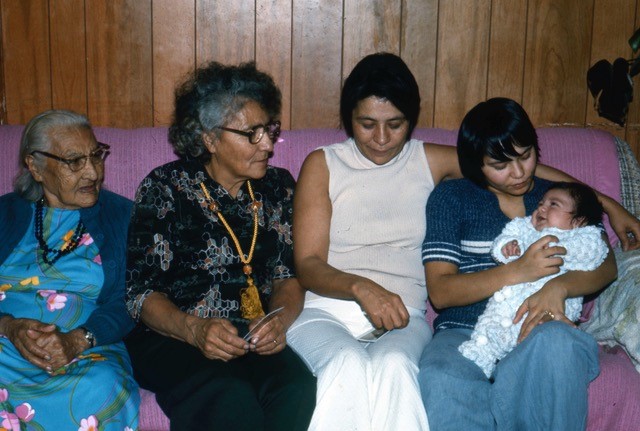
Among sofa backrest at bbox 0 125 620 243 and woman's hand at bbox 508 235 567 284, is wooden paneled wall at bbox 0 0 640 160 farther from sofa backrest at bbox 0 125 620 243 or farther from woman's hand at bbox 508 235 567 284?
woman's hand at bbox 508 235 567 284

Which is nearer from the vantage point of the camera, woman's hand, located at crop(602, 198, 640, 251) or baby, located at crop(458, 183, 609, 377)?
baby, located at crop(458, 183, 609, 377)

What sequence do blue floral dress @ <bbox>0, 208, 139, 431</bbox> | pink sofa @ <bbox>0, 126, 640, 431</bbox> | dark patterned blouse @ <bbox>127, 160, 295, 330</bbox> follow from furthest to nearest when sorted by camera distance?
1. pink sofa @ <bbox>0, 126, 640, 431</bbox>
2. dark patterned blouse @ <bbox>127, 160, 295, 330</bbox>
3. blue floral dress @ <bbox>0, 208, 139, 431</bbox>

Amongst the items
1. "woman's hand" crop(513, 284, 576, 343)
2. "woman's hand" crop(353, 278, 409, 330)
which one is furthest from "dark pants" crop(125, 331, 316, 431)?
"woman's hand" crop(513, 284, 576, 343)

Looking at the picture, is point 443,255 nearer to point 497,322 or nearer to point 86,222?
point 497,322

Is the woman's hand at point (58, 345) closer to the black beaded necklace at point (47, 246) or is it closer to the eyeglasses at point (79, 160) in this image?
the black beaded necklace at point (47, 246)

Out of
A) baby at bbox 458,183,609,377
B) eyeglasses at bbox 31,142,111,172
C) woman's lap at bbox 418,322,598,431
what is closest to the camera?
woman's lap at bbox 418,322,598,431

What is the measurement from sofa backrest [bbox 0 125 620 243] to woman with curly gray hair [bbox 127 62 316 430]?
0.19 metres

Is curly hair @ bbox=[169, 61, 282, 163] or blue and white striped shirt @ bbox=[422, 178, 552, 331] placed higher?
curly hair @ bbox=[169, 61, 282, 163]

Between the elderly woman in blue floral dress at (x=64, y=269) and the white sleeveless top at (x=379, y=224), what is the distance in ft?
1.98

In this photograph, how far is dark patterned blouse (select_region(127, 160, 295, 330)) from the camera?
2037 millimetres

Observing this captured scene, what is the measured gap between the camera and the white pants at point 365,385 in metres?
1.75

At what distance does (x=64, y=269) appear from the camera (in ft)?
6.97

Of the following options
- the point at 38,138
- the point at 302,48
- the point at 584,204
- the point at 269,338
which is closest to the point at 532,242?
the point at 584,204

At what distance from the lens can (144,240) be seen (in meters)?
2.03
